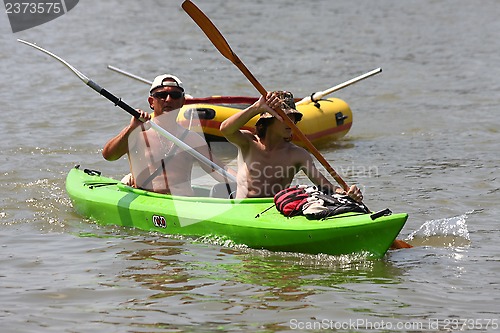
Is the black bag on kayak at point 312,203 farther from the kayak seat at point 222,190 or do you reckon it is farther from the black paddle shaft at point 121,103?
the black paddle shaft at point 121,103

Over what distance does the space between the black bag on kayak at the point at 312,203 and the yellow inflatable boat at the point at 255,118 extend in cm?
361

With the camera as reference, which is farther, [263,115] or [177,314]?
[263,115]

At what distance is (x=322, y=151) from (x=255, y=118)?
4.48 feet

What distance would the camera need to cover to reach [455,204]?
25.6 feet

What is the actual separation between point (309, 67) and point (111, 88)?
3.80 m

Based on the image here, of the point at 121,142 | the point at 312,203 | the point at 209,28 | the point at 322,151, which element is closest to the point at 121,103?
the point at 121,142

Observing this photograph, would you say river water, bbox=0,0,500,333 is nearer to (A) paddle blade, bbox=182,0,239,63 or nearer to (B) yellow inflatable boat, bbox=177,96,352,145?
(B) yellow inflatable boat, bbox=177,96,352,145

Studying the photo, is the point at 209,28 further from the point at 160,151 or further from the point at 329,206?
the point at 329,206

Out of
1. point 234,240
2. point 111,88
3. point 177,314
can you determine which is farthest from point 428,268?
point 111,88

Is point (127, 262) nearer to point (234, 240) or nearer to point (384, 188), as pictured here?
point (234, 240)

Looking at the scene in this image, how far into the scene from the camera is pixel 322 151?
10.6m

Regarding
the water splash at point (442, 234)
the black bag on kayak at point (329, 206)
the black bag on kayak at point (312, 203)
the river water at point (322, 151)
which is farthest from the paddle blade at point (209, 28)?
the water splash at point (442, 234)

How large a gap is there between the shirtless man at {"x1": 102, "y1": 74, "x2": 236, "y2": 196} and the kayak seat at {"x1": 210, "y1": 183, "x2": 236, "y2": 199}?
4.2 inches

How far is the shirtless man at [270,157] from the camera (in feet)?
19.6
